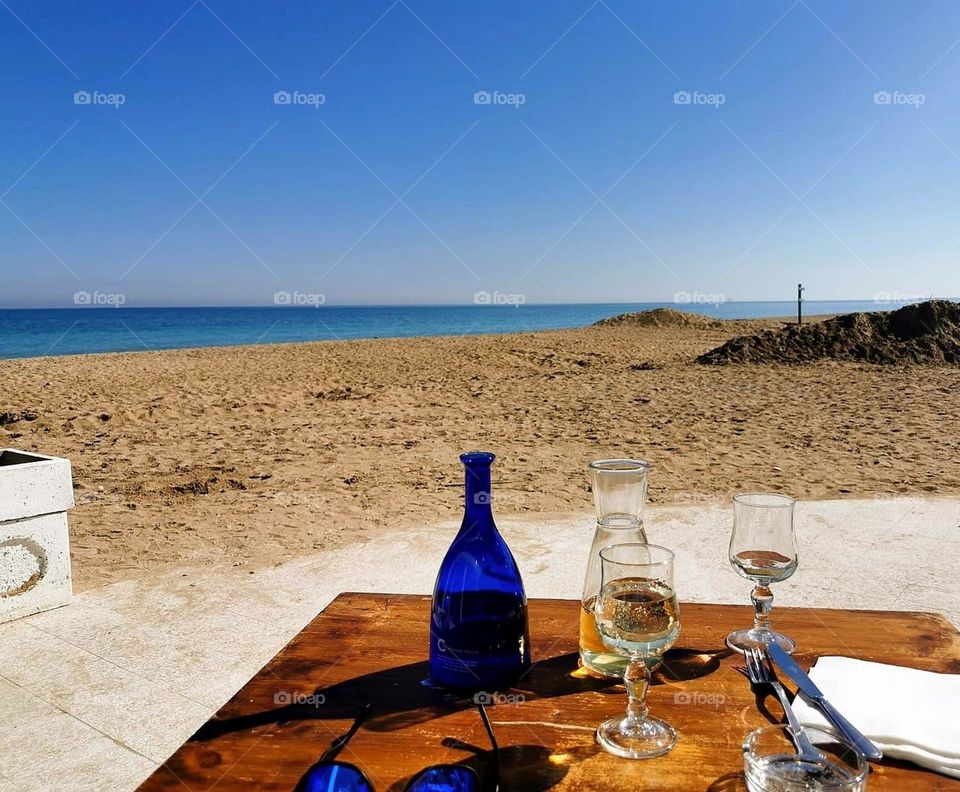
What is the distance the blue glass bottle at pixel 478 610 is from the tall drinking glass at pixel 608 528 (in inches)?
4.4

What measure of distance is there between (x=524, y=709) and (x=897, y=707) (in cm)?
59

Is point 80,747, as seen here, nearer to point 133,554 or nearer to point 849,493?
point 133,554

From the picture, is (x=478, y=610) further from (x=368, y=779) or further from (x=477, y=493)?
(x=368, y=779)

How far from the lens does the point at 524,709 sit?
4.01 ft

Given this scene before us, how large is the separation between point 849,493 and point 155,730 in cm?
491

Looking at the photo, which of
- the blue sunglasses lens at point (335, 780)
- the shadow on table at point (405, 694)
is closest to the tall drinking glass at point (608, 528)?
the shadow on table at point (405, 694)

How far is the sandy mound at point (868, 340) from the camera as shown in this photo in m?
13.4

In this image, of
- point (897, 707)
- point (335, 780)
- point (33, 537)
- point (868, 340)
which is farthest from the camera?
point (868, 340)

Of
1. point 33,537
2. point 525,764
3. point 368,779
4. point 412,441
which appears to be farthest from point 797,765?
point 412,441

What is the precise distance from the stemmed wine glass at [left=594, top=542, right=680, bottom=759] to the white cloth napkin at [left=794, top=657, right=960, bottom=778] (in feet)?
0.80

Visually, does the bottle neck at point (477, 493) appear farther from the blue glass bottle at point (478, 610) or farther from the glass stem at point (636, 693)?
the glass stem at point (636, 693)

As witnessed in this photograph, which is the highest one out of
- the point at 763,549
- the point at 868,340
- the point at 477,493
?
the point at 868,340

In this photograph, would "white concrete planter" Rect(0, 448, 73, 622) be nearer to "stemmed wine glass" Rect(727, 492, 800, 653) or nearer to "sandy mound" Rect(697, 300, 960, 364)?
"stemmed wine glass" Rect(727, 492, 800, 653)

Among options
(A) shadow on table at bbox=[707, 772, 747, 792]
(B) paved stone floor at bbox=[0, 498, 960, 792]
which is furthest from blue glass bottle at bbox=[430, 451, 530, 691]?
(B) paved stone floor at bbox=[0, 498, 960, 792]
